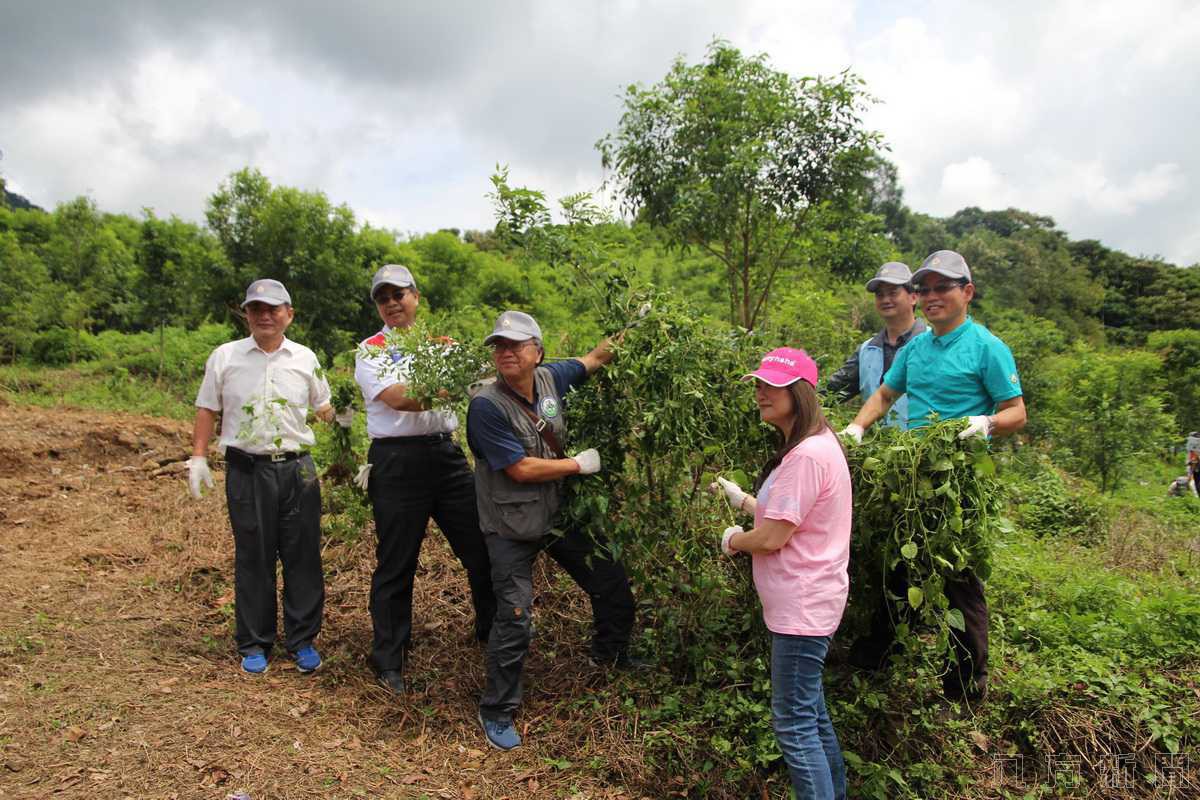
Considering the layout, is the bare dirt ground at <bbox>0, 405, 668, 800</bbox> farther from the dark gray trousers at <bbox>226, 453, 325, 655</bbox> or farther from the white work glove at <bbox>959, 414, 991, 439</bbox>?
the white work glove at <bbox>959, 414, 991, 439</bbox>

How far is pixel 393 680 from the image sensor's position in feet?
13.0

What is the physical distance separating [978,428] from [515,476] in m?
1.93

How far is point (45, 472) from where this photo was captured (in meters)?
8.38

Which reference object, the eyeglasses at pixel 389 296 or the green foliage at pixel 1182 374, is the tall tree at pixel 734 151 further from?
the green foliage at pixel 1182 374

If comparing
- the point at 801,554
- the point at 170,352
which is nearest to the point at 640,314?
the point at 801,554

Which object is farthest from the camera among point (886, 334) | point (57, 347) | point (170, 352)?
point (57, 347)

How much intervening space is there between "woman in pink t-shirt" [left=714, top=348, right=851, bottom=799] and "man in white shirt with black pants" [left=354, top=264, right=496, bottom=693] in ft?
5.97

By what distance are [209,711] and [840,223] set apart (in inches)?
256

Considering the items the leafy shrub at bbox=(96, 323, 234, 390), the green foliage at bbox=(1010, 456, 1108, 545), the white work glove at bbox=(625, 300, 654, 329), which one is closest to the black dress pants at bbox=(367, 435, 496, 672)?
the white work glove at bbox=(625, 300, 654, 329)

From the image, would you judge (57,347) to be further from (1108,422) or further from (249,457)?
(1108,422)

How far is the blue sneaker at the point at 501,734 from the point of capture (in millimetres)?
3445

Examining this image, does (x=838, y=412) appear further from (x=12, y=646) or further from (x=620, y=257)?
(x=12, y=646)

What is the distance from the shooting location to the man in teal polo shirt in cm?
A: 314

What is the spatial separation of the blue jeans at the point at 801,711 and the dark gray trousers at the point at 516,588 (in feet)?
3.72
